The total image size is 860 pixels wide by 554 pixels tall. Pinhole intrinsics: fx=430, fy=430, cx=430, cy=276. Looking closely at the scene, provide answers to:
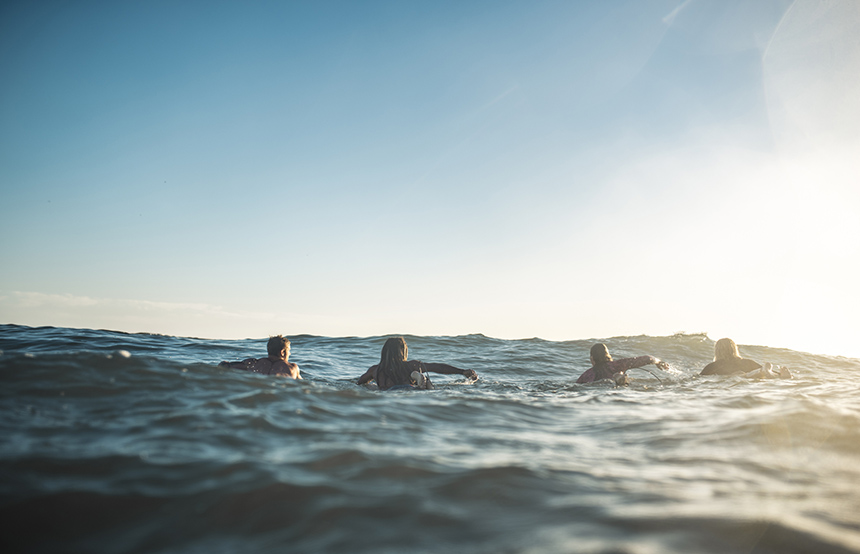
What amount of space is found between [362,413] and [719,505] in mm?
3392

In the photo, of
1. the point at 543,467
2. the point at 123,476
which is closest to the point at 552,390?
the point at 543,467

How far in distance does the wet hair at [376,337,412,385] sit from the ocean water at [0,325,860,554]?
2.85m

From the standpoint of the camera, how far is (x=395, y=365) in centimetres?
898

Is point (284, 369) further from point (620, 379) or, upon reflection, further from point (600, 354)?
point (620, 379)

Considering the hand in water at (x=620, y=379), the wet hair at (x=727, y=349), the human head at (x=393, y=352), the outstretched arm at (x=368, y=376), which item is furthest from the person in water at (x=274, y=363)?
the wet hair at (x=727, y=349)

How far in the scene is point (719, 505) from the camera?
8.24ft

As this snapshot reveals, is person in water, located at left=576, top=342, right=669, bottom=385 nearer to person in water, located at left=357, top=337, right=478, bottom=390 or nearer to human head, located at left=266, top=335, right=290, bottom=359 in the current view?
person in water, located at left=357, top=337, right=478, bottom=390

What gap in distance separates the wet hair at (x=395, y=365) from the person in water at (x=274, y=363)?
175cm

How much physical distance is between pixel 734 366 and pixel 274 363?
10.7 meters


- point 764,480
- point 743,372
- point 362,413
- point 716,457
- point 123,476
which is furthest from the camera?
point 743,372

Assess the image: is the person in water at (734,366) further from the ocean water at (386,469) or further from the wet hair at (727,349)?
the ocean water at (386,469)

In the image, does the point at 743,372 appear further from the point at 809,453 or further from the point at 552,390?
the point at 809,453

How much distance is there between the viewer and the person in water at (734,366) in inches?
392

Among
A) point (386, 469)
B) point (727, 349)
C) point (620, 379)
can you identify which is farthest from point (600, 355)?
point (386, 469)
